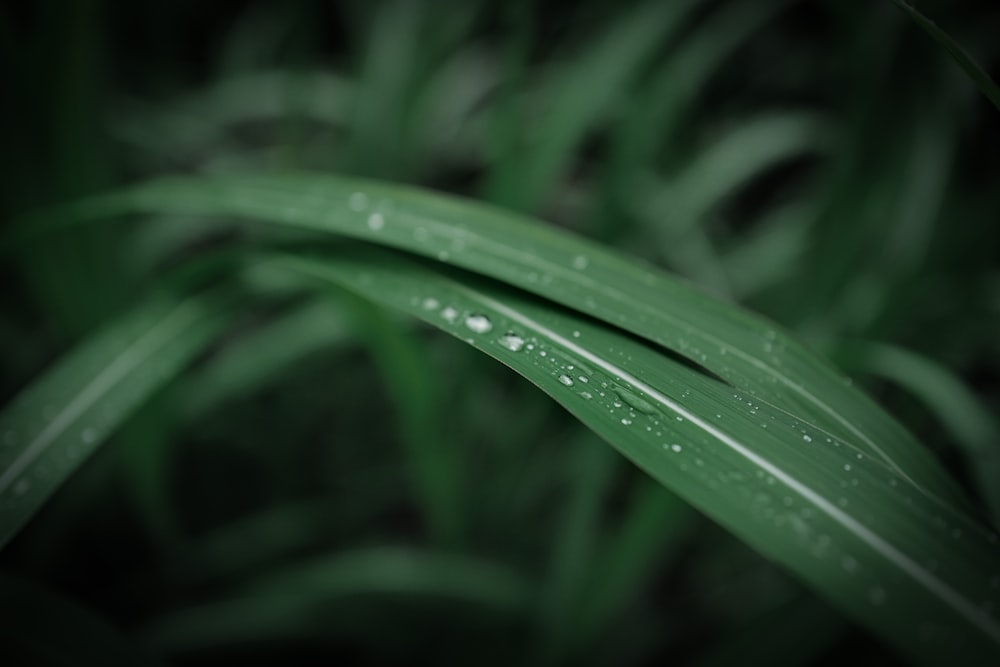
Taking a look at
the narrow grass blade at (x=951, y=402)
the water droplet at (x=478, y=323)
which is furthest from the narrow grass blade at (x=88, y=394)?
the narrow grass blade at (x=951, y=402)

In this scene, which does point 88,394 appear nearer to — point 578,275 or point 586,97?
point 578,275

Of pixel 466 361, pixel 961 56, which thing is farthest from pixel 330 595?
pixel 961 56

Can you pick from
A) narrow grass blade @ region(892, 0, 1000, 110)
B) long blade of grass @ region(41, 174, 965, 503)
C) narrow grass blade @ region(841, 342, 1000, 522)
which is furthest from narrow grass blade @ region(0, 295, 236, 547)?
narrow grass blade @ region(841, 342, 1000, 522)

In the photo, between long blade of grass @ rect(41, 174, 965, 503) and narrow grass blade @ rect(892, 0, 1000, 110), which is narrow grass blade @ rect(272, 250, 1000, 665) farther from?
narrow grass blade @ rect(892, 0, 1000, 110)

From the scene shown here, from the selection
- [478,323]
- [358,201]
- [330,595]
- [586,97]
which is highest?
[586,97]

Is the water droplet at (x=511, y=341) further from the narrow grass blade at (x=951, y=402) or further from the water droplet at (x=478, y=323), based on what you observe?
the narrow grass blade at (x=951, y=402)

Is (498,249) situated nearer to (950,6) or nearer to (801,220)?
(950,6)
